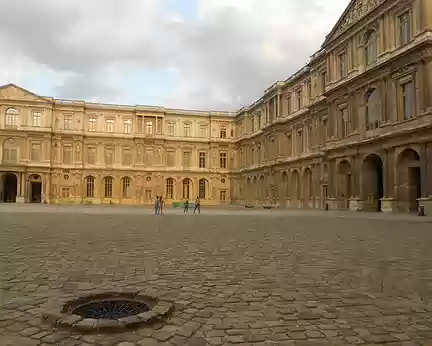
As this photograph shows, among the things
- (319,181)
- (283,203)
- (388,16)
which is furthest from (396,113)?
(283,203)

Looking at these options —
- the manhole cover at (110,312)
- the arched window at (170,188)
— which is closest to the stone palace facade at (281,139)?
the arched window at (170,188)

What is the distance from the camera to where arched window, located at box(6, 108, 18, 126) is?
179 feet

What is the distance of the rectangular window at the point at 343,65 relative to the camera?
32.0 m

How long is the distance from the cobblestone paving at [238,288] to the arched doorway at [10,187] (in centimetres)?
5235

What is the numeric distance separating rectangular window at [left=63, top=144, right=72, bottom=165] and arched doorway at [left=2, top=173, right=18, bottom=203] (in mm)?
→ 7086

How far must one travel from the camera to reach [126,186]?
5950 centimetres

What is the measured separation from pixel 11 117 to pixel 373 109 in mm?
46744

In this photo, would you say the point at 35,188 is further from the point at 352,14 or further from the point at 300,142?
the point at 352,14

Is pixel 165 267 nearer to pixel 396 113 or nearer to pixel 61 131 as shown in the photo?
pixel 396 113

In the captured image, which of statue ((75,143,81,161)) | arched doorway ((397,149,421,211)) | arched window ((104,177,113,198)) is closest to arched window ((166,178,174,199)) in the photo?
arched window ((104,177,113,198))

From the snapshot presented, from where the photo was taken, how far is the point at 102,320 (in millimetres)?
3676

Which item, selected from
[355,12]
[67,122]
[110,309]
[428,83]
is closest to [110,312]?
[110,309]

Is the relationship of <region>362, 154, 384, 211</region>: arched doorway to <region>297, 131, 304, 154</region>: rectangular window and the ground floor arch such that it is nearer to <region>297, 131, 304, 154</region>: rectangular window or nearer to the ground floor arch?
the ground floor arch

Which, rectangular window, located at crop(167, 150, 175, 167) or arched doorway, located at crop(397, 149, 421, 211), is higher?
rectangular window, located at crop(167, 150, 175, 167)
